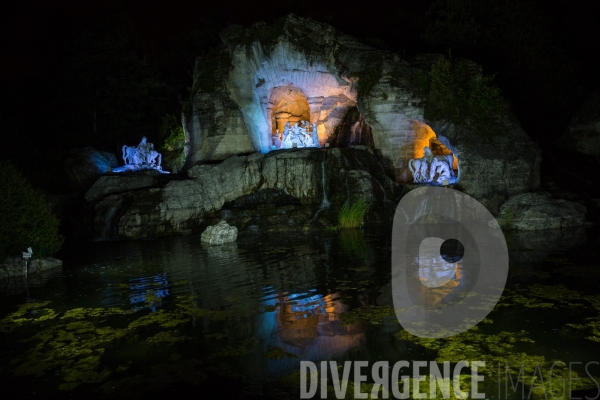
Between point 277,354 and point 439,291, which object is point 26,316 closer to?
point 277,354

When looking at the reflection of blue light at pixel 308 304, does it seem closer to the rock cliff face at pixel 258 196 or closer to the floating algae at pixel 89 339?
the floating algae at pixel 89 339

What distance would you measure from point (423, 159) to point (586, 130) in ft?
36.7

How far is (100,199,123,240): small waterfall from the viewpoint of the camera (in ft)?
69.3

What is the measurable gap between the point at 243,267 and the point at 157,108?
25.2 meters

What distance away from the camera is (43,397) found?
5.23 metres

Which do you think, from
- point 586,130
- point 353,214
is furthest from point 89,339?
point 586,130

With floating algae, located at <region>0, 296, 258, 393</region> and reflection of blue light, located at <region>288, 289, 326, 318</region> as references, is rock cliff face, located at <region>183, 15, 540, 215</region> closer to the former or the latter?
reflection of blue light, located at <region>288, 289, 326, 318</region>

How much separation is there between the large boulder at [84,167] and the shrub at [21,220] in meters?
13.2

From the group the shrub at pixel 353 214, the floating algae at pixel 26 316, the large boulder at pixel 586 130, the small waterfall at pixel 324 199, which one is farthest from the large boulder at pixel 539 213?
the floating algae at pixel 26 316

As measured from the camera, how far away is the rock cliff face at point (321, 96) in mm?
21531

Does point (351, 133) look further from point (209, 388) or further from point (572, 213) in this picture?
point (209, 388)

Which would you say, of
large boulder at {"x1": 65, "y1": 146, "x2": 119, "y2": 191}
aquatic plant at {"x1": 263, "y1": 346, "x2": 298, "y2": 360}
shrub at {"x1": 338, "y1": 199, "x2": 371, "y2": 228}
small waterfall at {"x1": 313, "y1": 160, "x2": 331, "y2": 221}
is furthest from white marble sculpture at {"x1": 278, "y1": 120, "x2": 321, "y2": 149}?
aquatic plant at {"x1": 263, "y1": 346, "x2": 298, "y2": 360}

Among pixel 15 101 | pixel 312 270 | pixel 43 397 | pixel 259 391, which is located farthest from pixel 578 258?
pixel 15 101

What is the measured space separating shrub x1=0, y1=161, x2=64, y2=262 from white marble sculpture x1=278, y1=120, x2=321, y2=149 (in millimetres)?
15656
